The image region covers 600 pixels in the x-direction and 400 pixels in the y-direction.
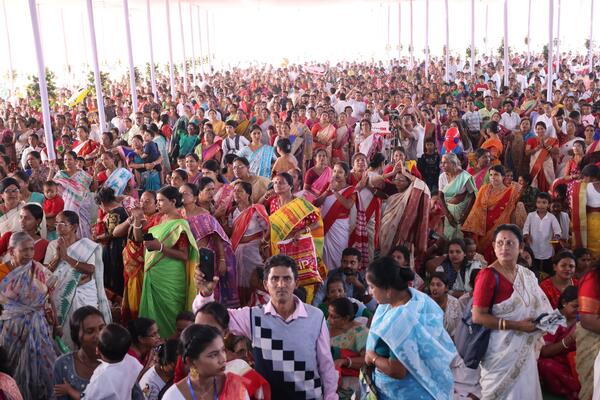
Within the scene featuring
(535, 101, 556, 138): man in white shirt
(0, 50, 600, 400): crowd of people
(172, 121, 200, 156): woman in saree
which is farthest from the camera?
(172, 121, 200, 156): woman in saree

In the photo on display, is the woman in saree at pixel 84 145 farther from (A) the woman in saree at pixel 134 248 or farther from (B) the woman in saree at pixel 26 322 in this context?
(B) the woman in saree at pixel 26 322

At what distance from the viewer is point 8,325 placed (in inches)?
145

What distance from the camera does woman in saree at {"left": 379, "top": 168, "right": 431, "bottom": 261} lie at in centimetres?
548

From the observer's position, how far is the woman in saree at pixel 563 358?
423cm

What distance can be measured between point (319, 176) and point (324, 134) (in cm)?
352

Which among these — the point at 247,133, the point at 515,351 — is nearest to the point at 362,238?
the point at 515,351

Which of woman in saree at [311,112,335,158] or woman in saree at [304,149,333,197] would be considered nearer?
woman in saree at [304,149,333,197]

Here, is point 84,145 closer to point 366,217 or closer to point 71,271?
point 366,217

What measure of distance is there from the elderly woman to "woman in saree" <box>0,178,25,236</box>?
1.55 meters

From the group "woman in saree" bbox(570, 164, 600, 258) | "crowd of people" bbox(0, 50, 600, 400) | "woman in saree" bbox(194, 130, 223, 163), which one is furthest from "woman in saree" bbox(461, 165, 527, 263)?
"woman in saree" bbox(194, 130, 223, 163)

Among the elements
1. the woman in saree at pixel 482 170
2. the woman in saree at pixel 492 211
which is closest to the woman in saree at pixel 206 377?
the woman in saree at pixel 492 211

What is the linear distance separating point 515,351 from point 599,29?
139 ft

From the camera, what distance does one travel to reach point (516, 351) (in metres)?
3.29

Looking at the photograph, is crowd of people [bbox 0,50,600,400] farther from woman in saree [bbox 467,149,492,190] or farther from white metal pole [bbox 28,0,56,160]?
white metal pole [bbox 28,0,56,160]
